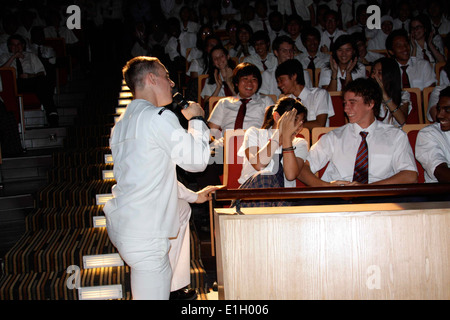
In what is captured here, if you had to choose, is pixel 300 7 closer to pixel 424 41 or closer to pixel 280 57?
pixel 424 41

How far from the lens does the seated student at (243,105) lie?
329cm

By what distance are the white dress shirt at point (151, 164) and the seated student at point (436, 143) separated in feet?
4.58

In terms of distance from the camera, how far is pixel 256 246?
1.53m

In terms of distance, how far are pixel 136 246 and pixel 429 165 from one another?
1672mm

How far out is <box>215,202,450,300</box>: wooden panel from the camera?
5.01ft

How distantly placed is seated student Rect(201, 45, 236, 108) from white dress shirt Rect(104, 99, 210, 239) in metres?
2.35

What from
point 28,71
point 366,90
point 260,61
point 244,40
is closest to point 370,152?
point 366,90

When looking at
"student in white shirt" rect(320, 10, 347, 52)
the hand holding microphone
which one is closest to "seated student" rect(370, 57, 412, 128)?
the hand holding microphone

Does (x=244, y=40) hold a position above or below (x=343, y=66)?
above

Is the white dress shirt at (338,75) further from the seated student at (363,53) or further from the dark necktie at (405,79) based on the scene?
the seated student at (363,53)

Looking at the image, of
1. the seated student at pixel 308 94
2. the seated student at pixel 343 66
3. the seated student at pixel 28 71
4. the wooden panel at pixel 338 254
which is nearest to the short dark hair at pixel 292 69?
the seated student at pixel 308 94

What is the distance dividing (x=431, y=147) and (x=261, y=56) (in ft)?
8.52

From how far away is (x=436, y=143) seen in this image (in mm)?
2414

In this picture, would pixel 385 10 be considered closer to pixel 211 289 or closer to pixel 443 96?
pixel 443 96
